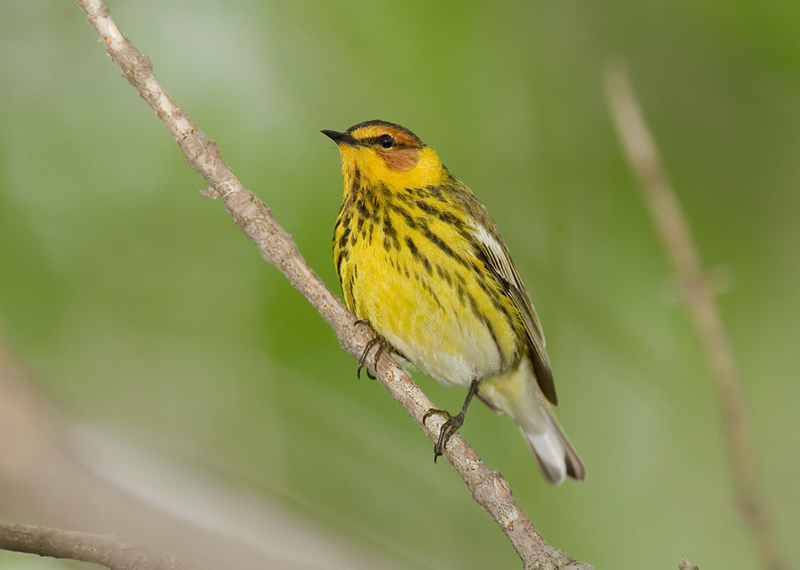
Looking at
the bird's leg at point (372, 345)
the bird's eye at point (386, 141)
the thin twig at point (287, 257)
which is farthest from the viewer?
the bird's eye at point (386, 141)

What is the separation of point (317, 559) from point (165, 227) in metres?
4.86

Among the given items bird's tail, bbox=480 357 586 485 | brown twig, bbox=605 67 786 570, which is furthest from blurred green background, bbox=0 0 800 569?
brown twig, bbox=605 67 786 570

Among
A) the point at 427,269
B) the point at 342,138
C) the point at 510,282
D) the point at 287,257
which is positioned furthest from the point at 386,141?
the point at 287,257

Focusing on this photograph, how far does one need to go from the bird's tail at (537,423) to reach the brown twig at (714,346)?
239 cm

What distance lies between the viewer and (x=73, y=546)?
149cm

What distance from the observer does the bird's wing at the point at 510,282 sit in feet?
13.9

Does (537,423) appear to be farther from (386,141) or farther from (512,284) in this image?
(386,141)

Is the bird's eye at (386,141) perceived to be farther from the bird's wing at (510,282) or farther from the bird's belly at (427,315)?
the bird's belly at (427,315)

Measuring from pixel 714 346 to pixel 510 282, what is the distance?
2.18 m

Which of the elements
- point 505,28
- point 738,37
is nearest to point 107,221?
point 505,28

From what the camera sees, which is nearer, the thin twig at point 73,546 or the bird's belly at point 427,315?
the thin twig at point 73,546

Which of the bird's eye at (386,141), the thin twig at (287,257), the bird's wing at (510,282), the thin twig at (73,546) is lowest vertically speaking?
the thin twig at (73,546)

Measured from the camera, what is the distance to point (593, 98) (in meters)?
6.11

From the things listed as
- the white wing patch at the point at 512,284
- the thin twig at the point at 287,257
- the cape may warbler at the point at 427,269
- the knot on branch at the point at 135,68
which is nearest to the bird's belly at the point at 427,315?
the cape may warbler at the point at 427,269
